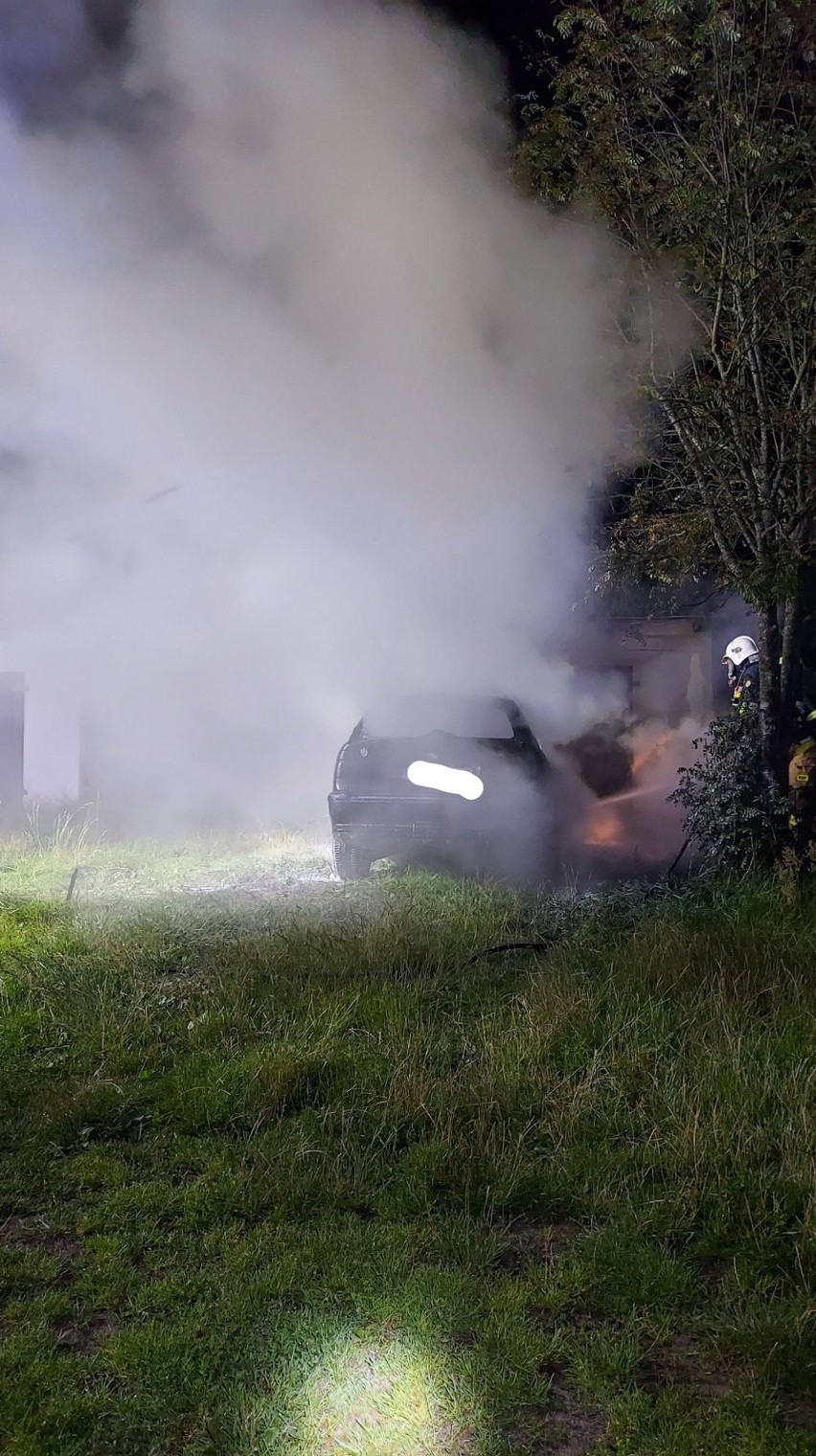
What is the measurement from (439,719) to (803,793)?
263 cm

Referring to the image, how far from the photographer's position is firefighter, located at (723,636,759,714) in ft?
23.2

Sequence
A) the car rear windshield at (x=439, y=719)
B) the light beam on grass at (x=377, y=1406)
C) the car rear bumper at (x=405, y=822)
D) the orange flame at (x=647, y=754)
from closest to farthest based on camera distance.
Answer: the light beam on grass at (x=377, y=1406), the car rear bumper at (x=405, y=822), the car rear windshield at (x=439, y=719), the orange flame at (x=647, y=754)

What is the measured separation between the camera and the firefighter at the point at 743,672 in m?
7.07

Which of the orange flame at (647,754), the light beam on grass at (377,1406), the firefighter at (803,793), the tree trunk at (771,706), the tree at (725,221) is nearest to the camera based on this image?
the light beam on grass at (377,1406)

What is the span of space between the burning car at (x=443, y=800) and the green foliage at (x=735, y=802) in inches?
43.8

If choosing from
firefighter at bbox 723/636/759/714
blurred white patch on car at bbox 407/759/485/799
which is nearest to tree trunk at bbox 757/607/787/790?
firefighter at bbox 723/636/759/714

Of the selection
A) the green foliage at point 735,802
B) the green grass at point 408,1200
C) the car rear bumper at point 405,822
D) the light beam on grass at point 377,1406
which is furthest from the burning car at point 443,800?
the light beam on grass at point 377,1406

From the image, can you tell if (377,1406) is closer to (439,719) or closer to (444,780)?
(444,780)

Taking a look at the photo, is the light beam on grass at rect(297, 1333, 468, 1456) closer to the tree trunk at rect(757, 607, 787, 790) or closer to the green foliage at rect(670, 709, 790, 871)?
the green foliage at rect(670, 709, 790, 871)

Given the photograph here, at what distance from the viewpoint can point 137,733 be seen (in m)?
10.4

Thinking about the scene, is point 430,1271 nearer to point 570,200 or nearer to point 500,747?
point 500,747

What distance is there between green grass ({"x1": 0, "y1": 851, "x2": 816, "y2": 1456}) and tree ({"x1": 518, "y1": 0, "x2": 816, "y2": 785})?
112 inches

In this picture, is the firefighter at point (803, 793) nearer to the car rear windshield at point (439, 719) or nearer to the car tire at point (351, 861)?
the car rear windshield at point (439, 719)

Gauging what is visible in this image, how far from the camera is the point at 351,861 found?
709 cm
